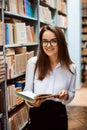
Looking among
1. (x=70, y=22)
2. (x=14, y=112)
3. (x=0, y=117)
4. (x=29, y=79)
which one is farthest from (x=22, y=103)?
(x=70, y=22)

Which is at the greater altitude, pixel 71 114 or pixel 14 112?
pixel 14 112

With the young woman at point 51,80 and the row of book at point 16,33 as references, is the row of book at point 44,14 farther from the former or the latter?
the young woman at point 51,80

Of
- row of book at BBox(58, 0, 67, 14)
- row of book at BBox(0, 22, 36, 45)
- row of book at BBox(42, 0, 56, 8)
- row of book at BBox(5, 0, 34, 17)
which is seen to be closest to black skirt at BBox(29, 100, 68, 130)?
row of book at BBox(0, 22, 36, 45)

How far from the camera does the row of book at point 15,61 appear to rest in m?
2.99

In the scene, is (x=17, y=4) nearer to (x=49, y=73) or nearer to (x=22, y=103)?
(x=22, y=103)

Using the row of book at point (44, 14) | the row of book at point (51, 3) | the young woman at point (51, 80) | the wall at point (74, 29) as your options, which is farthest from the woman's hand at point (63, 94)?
the wall at point (74, 29)

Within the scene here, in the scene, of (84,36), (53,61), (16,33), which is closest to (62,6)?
(84,36)

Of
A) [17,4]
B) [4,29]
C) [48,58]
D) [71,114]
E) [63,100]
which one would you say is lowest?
[71,114]

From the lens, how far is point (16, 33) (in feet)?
10.6

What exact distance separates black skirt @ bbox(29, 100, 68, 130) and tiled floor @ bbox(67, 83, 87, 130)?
1998mm

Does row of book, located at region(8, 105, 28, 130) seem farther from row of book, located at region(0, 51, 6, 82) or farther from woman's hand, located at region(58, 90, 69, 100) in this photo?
woman's hand, located at region(58, 90, 69, 100)

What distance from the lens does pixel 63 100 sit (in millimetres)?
1955

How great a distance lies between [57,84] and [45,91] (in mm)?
101

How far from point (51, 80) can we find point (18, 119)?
1.48 m
